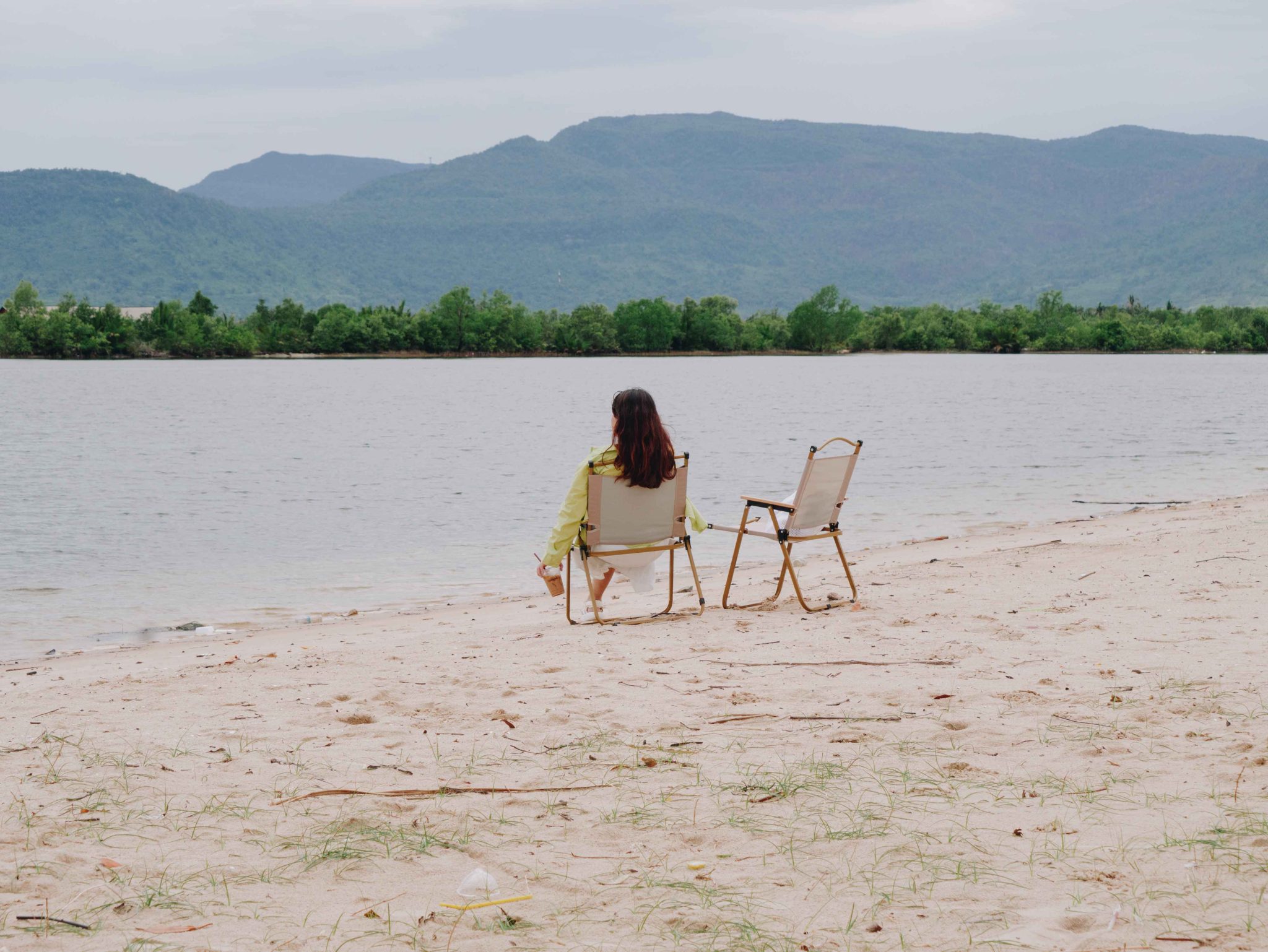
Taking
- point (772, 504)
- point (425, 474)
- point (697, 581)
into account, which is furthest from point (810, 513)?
point (425, 474)

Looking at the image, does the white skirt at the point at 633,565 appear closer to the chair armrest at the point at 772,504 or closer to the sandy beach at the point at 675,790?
the chair armrest at the point at 772,504

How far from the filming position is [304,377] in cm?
7731

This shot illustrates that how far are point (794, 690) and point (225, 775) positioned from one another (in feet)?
8.16

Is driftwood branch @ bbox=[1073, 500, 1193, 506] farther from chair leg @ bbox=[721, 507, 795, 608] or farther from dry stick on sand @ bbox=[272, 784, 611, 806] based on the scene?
dry stick on sand @ bbox=[272, 784, 611, 806]

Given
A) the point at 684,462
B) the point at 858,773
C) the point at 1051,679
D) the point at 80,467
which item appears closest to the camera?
the point at 858,773

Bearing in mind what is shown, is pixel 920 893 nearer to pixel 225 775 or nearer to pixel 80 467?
pixel 225 775

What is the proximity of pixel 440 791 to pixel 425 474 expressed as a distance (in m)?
19.5

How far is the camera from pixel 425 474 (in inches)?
915

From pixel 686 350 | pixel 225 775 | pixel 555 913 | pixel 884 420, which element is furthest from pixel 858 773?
pixel 686 350

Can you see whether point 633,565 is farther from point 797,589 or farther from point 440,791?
point 440,791

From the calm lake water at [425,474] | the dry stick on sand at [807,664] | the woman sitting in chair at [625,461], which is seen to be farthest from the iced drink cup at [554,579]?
the calm lake water at [425,474]

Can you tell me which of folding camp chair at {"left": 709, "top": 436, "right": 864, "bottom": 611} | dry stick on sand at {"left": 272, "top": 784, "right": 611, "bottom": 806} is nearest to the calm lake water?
folding camp chair at {"left": 709, "top": 436, "right": 864, "bottom": 611}

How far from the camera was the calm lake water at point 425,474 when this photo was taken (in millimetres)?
11523

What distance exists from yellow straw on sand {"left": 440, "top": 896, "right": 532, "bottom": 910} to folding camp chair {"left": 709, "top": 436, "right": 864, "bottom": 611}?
434cm
